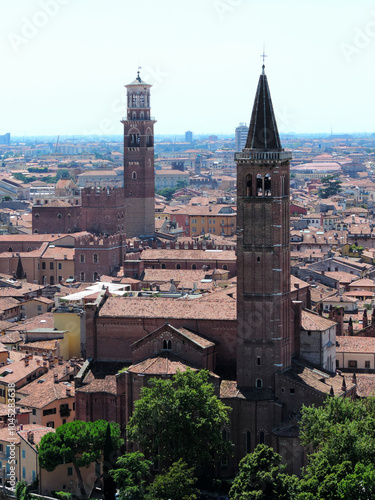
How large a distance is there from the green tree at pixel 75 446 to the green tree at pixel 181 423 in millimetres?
1300

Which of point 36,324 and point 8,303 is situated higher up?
point 36,324

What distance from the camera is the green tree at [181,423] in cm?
4441

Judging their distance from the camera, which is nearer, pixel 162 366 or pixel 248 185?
pixel 162 366

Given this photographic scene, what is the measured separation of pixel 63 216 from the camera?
315 feet

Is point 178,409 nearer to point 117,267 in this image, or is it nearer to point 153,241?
point 117,267

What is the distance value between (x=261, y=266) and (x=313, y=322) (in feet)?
15.8

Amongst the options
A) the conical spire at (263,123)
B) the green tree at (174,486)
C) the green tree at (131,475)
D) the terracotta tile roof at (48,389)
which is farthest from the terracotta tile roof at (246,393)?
the conical spire at (263,123)

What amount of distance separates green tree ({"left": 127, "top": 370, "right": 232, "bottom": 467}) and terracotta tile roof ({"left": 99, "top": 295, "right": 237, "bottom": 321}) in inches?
188

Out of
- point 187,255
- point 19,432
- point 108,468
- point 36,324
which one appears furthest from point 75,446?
point 187,255

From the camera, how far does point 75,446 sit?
44875mm

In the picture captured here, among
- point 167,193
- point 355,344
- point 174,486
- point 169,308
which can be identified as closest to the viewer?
point 174,486

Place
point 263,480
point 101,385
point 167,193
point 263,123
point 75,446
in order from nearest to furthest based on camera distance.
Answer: point 263,480, point 75,446, point 263,123, point 101,385, point 167,193

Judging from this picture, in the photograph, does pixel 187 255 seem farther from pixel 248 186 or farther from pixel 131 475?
pixel 131 475

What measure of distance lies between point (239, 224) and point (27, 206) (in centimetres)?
10871
